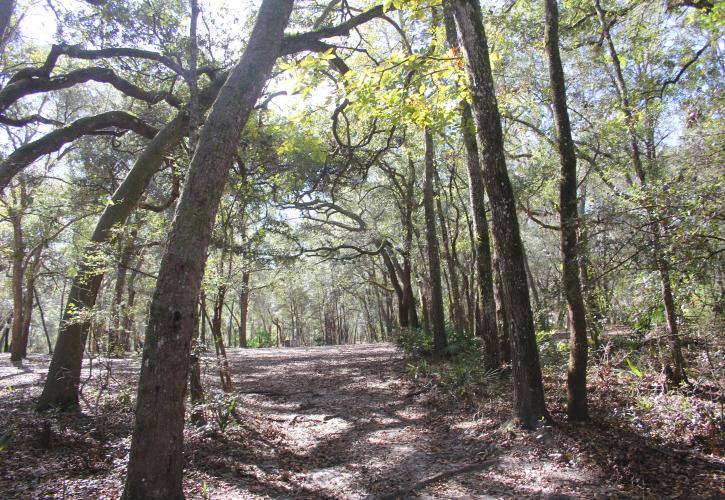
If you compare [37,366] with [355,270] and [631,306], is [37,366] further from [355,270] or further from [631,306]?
[355,270]

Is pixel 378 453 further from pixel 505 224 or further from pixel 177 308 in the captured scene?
pixel 177 308

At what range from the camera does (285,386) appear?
1178 cm

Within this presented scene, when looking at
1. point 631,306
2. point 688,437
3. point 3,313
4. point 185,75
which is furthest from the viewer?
point 3,313

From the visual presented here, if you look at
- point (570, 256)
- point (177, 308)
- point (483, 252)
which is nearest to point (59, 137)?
point (177, 308)

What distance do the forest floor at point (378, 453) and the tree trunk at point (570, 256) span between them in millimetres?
452

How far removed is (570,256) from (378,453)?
158 inches

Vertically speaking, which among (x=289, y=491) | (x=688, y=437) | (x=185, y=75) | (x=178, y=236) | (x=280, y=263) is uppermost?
(x=185, y=75)

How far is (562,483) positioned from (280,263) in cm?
1412

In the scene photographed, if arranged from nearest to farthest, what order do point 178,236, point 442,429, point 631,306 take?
point 178,236 → point 631,306 → point 442,429

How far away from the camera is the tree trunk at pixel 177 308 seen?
3885 millimetres

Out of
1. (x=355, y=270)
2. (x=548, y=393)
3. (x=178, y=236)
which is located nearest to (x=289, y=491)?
(x=178, y=236)

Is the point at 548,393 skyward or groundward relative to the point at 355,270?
groundward

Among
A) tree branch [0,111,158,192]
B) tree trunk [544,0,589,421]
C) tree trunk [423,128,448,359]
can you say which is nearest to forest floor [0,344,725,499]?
tree trunk [544,0,589,421]

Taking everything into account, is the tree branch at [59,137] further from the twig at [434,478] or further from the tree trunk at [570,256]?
the tree trunk at [570,256]
